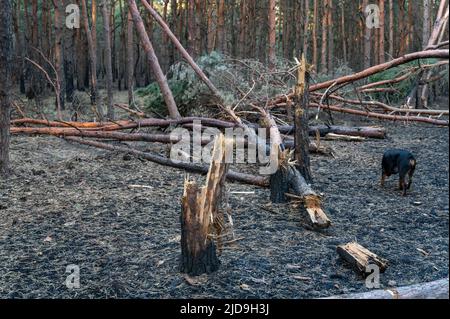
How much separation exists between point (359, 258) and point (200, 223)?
123 centimetres

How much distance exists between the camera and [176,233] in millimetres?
4793

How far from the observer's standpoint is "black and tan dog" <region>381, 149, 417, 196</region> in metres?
6.09

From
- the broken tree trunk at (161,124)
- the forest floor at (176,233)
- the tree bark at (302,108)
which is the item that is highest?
the tree bark at (302,108)

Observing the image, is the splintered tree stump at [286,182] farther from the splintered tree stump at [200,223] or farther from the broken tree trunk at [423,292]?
the broken tree trunk at [423,292]

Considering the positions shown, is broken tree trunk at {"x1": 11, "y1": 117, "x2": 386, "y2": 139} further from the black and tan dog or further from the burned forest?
the black and tan dog

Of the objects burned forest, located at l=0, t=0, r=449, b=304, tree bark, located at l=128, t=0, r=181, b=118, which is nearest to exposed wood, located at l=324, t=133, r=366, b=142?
burned forest, located at l=0, t=0, r=449, b=304

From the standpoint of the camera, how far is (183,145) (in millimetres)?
9070

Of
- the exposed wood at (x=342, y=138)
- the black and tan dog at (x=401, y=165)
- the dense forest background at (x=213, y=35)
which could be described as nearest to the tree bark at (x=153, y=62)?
the dense forest background at (x=213, y=35)

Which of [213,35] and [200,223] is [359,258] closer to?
[200,223]

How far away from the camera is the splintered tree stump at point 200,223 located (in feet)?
11.9

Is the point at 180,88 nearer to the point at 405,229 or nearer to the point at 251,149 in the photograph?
the point at 251,149

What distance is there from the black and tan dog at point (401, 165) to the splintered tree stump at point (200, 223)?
320 cm

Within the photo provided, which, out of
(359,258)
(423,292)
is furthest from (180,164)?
(423,292)

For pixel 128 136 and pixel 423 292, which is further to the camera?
pixel 128 136
